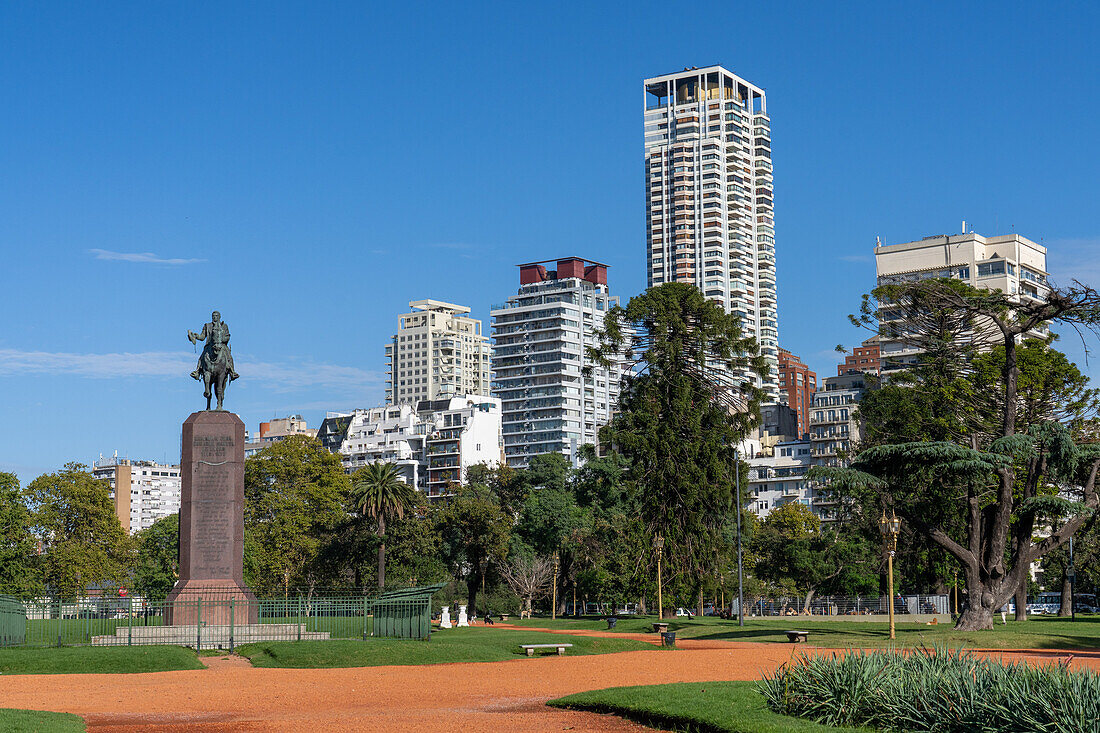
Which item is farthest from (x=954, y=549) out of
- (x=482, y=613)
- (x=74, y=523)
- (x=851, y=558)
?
(x=74, y=523)

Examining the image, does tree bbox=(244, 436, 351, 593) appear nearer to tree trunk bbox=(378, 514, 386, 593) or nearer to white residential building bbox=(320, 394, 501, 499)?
tree trunk bbox=(378, 514, 386, 593)

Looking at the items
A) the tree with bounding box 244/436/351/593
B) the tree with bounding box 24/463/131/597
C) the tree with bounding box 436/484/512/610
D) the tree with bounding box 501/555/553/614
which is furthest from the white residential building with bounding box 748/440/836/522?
the tree with bounding box 24/463/131/597

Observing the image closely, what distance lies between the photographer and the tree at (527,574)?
75625 mm

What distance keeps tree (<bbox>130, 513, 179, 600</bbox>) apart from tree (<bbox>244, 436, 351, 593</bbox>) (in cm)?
493

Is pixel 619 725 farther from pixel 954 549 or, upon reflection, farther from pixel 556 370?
pixel 556 370

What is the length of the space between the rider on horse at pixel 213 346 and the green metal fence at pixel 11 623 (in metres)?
8.54

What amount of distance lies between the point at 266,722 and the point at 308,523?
215 feet

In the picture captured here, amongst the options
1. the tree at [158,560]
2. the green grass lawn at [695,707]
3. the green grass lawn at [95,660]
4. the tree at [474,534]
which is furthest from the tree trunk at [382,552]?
the green grass lawn at [695,707]

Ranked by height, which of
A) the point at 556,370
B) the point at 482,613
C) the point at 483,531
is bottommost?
the point at 482,613

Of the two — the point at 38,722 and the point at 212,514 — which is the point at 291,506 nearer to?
the point at 212,514

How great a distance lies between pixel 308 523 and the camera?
266 ft

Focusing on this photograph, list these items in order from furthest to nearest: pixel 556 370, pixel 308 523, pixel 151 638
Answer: pixel 556 370 < pixel 308 523 < pixel 151 638

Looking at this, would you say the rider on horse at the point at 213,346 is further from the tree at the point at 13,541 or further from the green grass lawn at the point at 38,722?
the tree at the point at 13,541

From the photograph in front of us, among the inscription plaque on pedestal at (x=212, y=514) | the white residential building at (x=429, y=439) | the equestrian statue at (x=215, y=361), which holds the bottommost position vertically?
the inscription plaque on pedestal at (x=212, y=514)
